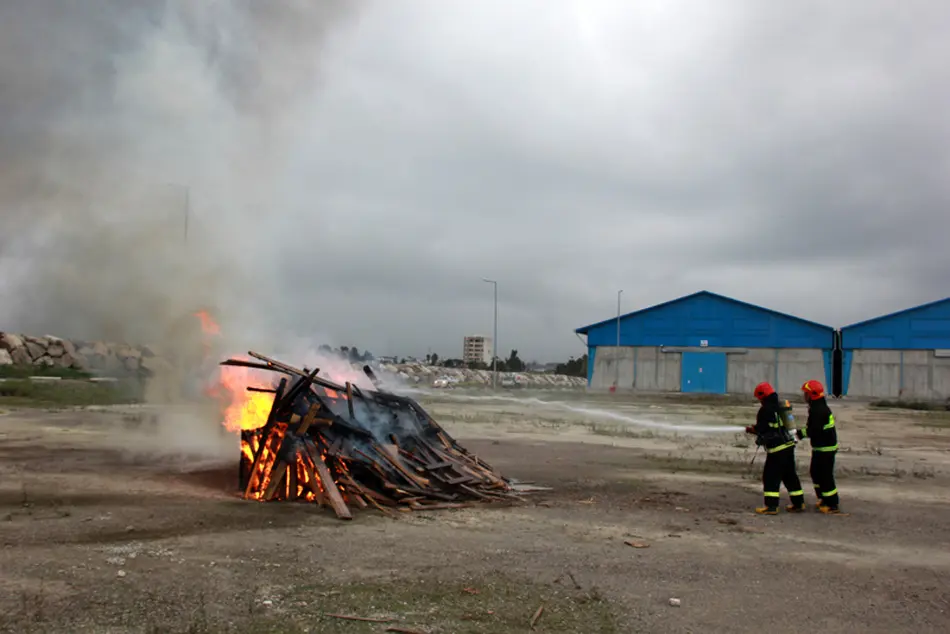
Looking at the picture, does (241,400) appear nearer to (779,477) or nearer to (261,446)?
(261,446)

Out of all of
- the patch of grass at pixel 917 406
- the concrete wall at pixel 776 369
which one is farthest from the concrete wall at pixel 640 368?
the patch of grass at pixel 917 406

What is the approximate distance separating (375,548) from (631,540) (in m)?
3.21

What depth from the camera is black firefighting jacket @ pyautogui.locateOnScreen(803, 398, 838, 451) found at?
10.6 m

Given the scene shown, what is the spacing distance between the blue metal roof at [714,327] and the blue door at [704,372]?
984 millimetres

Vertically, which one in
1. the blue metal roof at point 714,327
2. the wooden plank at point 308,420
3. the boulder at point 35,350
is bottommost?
the wooden plank at point 308,420

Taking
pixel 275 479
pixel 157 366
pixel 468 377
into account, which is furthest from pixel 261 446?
pixel 468 377

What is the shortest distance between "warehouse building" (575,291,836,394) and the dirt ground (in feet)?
133

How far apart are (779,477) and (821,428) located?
1.08 meters

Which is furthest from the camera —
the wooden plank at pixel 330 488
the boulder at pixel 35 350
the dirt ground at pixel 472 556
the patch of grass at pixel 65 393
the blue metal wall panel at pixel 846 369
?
the blue metal wall panel at pixel 846 369

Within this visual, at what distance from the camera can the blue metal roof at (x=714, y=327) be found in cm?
5238

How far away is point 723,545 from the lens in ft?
27.7

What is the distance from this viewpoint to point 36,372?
32188mm

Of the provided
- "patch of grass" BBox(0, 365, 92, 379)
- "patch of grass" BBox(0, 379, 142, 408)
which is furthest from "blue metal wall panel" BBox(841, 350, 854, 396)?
"patch of grass" BBox(0, 365, 92, 379)

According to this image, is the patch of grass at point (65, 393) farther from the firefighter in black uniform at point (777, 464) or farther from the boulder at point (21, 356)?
the firefighter in black uniform at point (777, 464)
